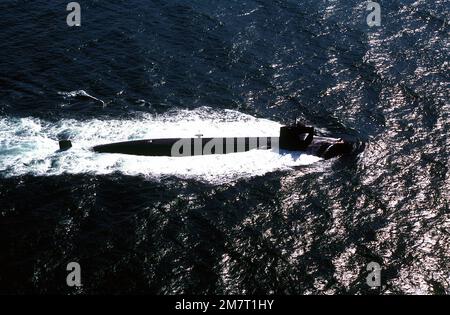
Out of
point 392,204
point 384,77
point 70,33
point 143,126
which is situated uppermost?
point 70,33

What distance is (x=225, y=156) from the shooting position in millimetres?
72938

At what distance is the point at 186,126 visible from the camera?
254 feet

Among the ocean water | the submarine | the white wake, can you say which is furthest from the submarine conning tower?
the ocean water

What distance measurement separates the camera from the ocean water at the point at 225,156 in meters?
53.3

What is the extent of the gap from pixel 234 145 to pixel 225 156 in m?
2.25

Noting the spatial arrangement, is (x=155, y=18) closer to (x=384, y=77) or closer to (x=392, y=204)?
(x=384, y=77)

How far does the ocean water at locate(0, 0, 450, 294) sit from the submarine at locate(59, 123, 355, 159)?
1516 mm

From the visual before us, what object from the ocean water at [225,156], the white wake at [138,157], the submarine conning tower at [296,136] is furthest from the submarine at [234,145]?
the ocean water at [225,156]

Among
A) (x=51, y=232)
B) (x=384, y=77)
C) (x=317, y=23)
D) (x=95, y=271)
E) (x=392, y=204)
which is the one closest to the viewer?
A: (x=95, y=271)

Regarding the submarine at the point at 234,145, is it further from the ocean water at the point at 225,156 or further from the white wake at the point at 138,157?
the ocean water at the point at 225,156

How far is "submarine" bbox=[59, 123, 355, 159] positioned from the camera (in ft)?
235

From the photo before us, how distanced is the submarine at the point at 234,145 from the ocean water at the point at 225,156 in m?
1.52

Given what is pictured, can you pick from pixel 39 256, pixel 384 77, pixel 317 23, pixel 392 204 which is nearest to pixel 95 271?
pixel 39 256

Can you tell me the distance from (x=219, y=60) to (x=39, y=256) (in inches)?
1927
